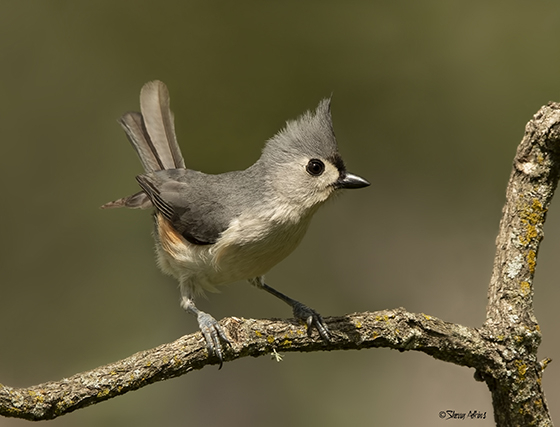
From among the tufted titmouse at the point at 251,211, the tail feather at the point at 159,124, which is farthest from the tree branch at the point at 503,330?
the tail feather at the point at 159,124

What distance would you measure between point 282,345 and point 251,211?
714 mm

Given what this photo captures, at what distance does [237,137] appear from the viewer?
15.5 feet

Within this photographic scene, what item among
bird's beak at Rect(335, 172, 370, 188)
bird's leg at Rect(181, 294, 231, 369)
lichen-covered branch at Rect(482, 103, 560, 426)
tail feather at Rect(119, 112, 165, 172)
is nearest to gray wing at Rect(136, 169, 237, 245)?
tail feather at Rect(119, 112, 165, 172)

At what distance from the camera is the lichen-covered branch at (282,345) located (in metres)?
2.11

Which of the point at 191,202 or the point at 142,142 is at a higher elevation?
the point at 142,142

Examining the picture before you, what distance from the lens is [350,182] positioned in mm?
2871

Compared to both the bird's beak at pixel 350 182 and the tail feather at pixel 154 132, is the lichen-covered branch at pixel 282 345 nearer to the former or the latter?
the bird's beak at pixel 350 182

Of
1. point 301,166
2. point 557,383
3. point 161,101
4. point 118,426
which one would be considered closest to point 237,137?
point 161,101

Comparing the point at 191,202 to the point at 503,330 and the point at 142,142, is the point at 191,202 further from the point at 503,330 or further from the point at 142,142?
the point at 503,330

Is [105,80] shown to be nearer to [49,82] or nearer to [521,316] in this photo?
[49,82]

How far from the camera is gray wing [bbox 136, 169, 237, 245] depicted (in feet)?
9.56

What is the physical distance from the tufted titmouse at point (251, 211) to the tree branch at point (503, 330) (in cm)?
13

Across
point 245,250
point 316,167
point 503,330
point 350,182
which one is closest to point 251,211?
point 245,250

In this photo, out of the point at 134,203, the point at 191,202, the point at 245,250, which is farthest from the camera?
the point at 134,203
